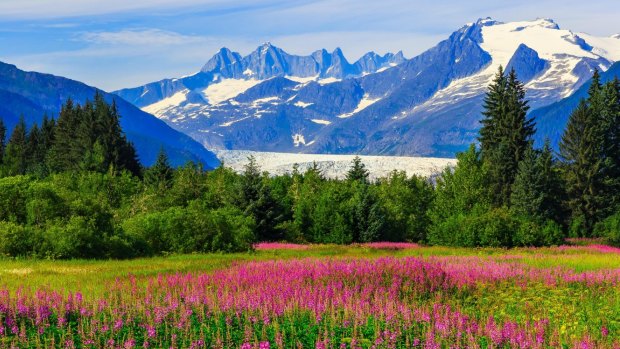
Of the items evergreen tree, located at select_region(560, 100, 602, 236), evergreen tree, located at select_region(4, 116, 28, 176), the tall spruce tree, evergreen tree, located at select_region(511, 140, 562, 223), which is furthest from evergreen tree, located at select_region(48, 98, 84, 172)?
evergreen tree, located at select_region(560, 100, 602, 236)

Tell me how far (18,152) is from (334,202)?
71.6 m

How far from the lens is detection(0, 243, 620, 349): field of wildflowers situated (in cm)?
1173

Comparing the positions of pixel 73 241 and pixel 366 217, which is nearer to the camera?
pixel 73 241

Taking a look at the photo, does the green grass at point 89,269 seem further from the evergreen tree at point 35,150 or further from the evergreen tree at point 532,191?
the evergreen tree at point 35,150

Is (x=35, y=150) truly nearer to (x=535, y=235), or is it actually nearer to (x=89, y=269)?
(x=535, y=235)

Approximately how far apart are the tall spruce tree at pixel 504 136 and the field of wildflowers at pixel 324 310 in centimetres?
4878

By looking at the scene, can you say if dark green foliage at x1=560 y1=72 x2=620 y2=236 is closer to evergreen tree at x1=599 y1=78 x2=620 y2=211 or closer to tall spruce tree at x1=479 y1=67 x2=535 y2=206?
evergreen tree at x1=599 y1=78 x2=620 y2=211

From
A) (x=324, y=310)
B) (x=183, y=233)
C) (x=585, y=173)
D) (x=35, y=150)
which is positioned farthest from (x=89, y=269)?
(x=35, y=150)

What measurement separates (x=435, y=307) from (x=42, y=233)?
22.1m

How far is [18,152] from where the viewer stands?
104m

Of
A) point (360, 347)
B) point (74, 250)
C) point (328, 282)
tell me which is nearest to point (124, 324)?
point (360, 347)

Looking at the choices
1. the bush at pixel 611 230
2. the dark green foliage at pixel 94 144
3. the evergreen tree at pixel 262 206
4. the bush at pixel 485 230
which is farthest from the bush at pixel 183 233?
the dark green foliage at pixel 94 144

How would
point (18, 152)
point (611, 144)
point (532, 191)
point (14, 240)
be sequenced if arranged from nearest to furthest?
point (14, 240) < point (532, 191) < point (611, 144) < point (18, 152)

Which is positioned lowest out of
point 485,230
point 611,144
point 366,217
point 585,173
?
point 485,230
